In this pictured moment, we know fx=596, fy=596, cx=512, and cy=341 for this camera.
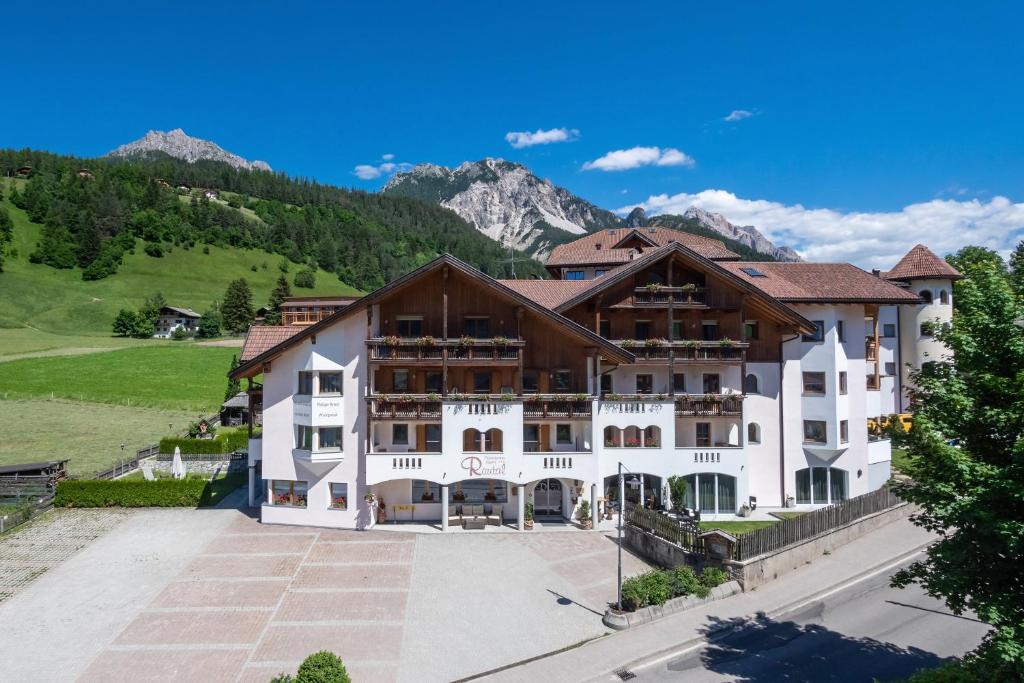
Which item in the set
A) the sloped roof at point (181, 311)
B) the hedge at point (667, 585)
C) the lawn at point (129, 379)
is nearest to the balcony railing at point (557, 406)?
the hedge at point (667, 585)

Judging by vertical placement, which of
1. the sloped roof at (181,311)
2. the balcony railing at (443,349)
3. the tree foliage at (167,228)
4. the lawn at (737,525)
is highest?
the tree foliage at (167,228)

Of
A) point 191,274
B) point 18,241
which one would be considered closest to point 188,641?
point 191,274

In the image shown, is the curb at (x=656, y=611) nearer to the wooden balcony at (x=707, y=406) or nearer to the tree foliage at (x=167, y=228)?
the wooden balcony at (x=707, y=406)

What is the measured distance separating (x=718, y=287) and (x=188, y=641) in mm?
27199

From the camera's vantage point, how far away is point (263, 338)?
106ft

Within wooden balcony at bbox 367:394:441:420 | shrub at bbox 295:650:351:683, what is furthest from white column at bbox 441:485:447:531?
shrub at bbox 295:650:351:683

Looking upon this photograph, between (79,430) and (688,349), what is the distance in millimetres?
48642

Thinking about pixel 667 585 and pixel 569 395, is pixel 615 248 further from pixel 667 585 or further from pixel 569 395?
pixel 667 585

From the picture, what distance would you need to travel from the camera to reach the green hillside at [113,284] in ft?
364

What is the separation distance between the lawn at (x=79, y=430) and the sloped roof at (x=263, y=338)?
579 inches

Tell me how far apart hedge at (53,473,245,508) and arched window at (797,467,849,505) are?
106ft

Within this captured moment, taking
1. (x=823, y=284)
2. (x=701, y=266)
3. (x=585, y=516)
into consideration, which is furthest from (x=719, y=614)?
(x=823, y=284)

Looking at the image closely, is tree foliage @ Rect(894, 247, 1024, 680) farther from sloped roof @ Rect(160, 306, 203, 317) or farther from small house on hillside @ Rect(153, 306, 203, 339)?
sloped roof @ Rect(160, 306, 203, 317)

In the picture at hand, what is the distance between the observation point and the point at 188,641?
1773 cm
